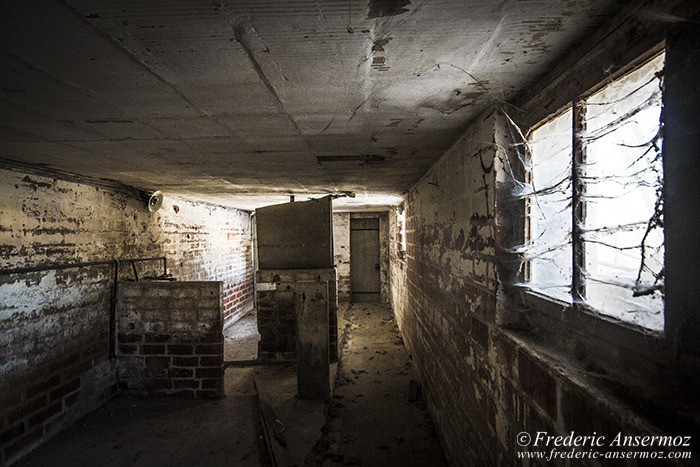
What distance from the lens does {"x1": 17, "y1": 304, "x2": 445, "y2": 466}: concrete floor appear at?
236 cm

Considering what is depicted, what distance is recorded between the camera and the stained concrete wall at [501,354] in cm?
84

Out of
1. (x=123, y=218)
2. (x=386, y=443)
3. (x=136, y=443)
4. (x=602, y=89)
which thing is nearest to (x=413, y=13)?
(x=602, y=89)

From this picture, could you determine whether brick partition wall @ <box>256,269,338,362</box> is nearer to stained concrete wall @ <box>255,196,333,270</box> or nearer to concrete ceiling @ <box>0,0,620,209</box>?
stained concrete wall @ <box>255,196,333,270</box>

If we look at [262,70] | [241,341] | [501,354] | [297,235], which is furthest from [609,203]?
[241,341]

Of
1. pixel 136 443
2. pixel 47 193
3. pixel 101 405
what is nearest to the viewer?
pixel 136 443

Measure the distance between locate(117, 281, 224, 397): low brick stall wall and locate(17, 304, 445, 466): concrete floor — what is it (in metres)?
0.17

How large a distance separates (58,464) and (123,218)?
2.43 meters

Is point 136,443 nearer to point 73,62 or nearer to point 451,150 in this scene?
point 73,62

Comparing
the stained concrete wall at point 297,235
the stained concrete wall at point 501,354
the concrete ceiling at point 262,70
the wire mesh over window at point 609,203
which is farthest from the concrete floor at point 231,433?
the concrete ceiling at point 262,70

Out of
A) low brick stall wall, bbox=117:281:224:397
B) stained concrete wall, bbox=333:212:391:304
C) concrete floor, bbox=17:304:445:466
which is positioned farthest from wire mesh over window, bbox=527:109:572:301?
stained concrete wall, bbox=333:212:391:304

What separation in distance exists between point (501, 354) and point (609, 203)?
83 centimetres

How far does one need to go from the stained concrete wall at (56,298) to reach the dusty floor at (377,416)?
7.68ft

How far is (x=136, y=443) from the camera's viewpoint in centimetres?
250

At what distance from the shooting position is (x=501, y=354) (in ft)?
4.92
